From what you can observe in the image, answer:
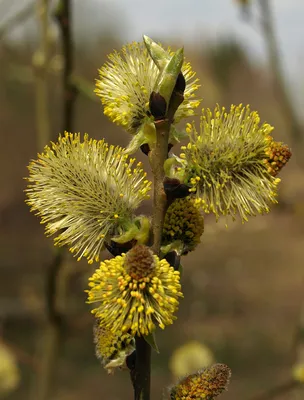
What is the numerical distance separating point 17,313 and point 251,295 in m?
3.48

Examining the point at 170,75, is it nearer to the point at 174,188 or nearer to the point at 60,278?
the point at 174,188

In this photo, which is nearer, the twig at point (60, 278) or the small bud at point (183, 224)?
the small bud at point (183, 224)

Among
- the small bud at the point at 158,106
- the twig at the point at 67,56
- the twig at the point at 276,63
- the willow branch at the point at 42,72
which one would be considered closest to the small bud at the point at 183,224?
the small bud at the point at 158,106

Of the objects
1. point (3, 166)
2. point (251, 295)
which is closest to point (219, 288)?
point (251, 295)

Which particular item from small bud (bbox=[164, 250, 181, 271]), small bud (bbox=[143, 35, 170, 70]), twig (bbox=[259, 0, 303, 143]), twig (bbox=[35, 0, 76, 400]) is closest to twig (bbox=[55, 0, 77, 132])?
twig (bbox=[35, 0, 76, 400])

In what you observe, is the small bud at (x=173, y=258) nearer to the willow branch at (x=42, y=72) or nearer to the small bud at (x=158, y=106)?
the small bud at (x=158, y=106)

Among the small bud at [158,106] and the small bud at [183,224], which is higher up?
the small bud at [158,106]

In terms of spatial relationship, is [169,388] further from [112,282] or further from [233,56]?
[233,56]

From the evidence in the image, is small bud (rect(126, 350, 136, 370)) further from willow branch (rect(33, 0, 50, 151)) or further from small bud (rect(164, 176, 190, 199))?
willow branch (rect(33, 0, 50, 151))

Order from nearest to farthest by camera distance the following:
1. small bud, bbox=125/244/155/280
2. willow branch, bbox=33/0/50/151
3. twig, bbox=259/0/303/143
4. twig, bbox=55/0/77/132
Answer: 1. small bud, bbox=125/244/155/280
2. twig, bbox=55/0/77/132
3. willow branch, bbox=33/0/50/151
4. twig, bbox=259/0/303/143

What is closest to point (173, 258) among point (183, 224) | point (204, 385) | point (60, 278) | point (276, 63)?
point (183, 224)

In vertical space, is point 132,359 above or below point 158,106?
below

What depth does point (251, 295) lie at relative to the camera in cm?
806

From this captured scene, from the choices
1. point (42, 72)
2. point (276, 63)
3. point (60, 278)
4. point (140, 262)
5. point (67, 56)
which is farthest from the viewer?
point (276, 63)
